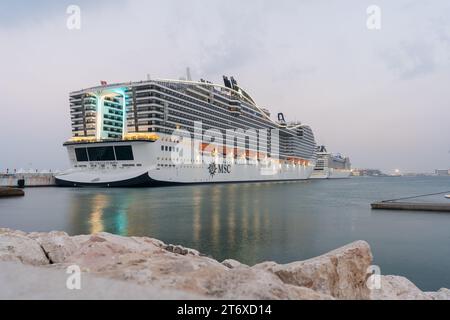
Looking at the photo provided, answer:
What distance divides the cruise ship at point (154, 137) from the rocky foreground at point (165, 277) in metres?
56.3

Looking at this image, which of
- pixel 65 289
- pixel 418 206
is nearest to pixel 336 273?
pixel 65 289

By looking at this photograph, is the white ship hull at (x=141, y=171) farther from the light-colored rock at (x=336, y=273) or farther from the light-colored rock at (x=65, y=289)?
the light-colored rock at (x=65, y=289)

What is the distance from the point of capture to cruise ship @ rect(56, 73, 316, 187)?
65.2 m

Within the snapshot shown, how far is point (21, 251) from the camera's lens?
24.5 feet

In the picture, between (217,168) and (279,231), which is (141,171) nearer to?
(217,168)

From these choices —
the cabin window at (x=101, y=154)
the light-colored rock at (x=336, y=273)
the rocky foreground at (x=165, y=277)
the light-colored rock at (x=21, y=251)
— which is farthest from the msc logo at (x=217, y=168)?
the light-colored rock at (x=336, y=273)

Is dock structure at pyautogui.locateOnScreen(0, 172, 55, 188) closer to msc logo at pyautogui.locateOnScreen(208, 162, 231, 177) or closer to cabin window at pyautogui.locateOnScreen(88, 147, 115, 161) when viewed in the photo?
cabin window at pyautogui.locateOnScreen(88, 147, 115, 161)

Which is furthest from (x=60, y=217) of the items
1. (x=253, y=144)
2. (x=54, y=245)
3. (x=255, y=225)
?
(x=253, y=144)

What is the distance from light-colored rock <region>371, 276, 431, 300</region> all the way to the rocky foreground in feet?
0.08

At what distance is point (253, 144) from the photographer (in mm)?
103250

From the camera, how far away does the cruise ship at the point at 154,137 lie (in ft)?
214

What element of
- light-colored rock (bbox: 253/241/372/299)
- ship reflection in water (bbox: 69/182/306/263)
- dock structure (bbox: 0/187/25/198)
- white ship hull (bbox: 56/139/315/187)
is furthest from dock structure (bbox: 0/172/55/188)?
light-colored rock (bbox: 253/241/372/299)

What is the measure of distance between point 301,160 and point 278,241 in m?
126
